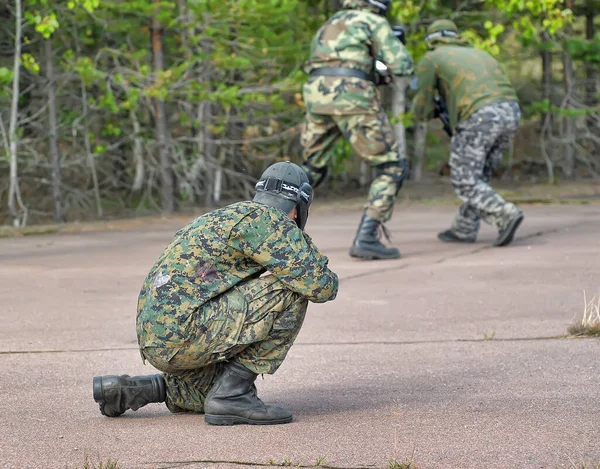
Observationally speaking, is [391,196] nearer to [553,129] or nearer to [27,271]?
[27,271]

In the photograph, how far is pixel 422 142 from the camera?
20.1 meters

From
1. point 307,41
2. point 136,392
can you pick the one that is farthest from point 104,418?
point 307,41

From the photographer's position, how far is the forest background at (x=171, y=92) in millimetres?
14328

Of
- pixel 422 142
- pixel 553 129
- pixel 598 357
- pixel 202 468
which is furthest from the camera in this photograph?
pixel 553 129

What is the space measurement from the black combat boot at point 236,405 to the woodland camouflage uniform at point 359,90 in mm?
5450

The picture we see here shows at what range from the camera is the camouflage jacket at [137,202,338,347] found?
164 inches

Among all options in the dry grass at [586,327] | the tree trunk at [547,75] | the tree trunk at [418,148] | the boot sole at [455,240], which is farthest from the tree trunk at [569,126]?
the dry grass at [586,327]

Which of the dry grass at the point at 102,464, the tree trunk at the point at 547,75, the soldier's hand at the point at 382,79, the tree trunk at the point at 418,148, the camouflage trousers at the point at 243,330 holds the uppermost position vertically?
the camouflage trousers at the point at 243,330

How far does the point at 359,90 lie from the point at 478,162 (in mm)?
1512

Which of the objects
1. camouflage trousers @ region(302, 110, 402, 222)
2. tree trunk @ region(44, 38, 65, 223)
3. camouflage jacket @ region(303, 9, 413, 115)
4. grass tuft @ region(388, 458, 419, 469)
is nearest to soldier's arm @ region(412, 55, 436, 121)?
camouflage trousers @ region(302, 110, 402, 222)

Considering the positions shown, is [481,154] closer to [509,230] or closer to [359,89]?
[509,230]

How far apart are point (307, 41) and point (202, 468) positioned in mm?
14826

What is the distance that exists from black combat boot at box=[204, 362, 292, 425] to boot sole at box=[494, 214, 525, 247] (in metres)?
6.13

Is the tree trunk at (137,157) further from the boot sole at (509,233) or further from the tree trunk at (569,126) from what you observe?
the tree trunk at (569,126)
